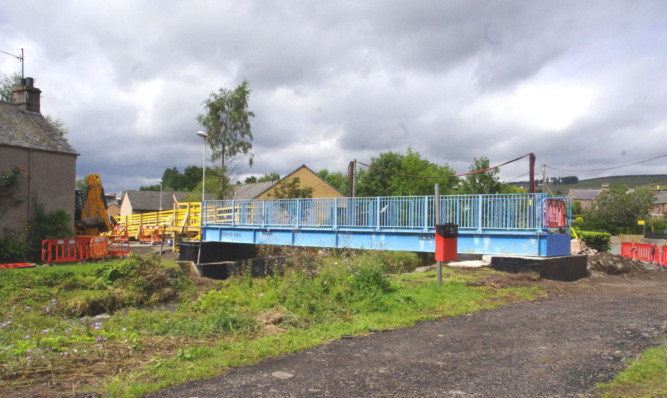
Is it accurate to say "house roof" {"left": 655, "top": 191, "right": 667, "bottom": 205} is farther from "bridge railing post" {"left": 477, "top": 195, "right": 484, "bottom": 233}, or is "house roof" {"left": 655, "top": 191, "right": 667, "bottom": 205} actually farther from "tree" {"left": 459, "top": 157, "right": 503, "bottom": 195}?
"bridge railing post" {"left": 477, "top": 195, "right": 484, "bottom": 233}

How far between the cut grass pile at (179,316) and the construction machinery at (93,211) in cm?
910

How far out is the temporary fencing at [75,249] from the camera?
60.1ft

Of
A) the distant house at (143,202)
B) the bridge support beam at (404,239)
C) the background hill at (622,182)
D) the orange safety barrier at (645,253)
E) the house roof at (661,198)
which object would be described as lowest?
the orange safety barrier at (645,253)

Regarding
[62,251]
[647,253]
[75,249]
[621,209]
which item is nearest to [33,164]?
[62,251]

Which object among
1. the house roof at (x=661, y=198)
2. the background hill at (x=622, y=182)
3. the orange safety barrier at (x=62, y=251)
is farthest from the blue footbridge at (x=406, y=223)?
the background hill at (x=622, y=182)

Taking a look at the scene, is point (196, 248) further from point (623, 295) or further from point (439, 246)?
point (623, 295)

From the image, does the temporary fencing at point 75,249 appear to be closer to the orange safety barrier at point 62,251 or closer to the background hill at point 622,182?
the orange safety barrier at point 62,251

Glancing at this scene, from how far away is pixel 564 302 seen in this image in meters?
9.61

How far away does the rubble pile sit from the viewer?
17016 millimetres

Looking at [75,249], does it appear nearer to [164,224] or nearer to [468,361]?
[164,224]

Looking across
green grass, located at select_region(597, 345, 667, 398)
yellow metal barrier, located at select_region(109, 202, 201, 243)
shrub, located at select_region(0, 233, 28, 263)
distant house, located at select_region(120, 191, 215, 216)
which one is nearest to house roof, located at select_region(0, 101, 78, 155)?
shrub, located at select_region(0, 233, 28, 263)

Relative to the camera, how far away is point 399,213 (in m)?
16.7

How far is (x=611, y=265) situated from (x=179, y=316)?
15.8m

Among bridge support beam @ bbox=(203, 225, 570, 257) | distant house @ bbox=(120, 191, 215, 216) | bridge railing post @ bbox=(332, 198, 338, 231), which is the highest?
distant house @ bbox=(120, 191, 215, 216)
